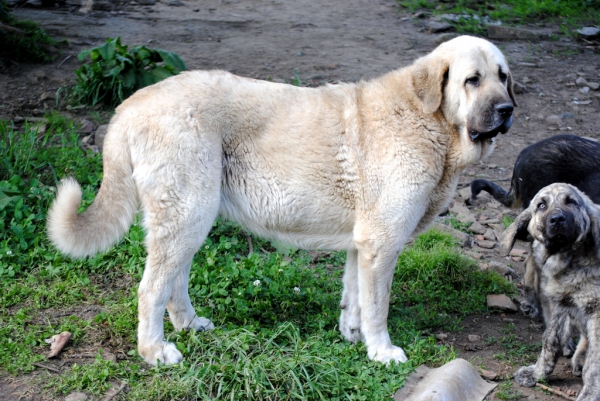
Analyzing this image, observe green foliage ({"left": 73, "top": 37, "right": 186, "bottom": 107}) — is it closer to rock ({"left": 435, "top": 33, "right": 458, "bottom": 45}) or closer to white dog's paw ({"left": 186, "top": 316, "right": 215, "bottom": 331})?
white dog's paw ({"left": 186, "top": 316, "right": 215, "bottom": 331})

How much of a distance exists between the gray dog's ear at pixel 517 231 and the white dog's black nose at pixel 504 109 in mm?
836

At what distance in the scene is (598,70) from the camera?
10148 mm

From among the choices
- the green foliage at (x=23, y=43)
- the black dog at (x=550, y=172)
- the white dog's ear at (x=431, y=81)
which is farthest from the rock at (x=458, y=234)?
the green foliage at (x=23, y=43)

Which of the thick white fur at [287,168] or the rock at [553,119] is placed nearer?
the thick white fur at [287,168]

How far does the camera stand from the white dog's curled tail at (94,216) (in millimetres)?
4293

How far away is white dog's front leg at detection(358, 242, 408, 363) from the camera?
4484mm

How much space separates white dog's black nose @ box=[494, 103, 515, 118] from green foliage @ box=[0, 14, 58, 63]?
6.34 metres

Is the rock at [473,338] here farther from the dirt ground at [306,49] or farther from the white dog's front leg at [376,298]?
the dirt ground at [306,49]

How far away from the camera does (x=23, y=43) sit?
8562 mm

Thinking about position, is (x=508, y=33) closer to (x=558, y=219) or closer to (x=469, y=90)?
(x=469, y=90)

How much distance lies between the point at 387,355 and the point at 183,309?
146cm

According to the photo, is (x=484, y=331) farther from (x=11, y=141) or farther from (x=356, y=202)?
(x=11, y=141)

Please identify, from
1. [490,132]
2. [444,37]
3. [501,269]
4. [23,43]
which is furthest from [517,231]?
[444,37]

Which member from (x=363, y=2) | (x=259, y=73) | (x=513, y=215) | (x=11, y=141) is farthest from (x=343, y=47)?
(x=11, y=141)
